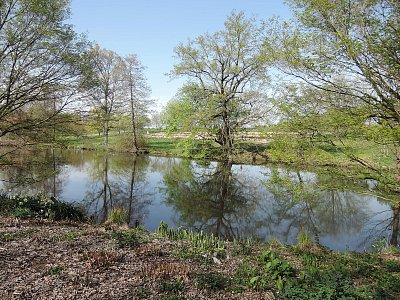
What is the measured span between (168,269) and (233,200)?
12571mm

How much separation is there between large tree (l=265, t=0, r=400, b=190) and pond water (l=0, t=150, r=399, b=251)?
1860 millimetres

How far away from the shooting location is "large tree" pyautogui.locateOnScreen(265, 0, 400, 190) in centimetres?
650

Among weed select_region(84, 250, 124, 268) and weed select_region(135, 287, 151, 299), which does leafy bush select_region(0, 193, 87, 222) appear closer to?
weed select_region(84, 250, 124, 268)

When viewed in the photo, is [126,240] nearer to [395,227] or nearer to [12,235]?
[12,235]

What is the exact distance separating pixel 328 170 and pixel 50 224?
8276 millimetres

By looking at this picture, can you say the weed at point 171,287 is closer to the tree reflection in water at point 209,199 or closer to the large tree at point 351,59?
the large tree at point 351,59

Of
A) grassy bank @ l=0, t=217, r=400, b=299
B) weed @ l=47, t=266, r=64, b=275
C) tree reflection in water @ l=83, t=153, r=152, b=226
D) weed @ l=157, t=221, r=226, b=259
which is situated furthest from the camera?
tree reflection in water @ l=83, t=153, r=152, b=226

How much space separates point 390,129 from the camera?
596 centimetres

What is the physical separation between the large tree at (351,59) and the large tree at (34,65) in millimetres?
7242

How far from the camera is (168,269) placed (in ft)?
18.7

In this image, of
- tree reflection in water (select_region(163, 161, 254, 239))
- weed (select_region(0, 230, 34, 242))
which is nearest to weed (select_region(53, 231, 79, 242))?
weed (select_region(0, 230, 34, 242))

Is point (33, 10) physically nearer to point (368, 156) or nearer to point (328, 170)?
point (328, 170)

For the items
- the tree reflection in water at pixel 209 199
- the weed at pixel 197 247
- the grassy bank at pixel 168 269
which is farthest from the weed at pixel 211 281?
the tree reflection in water at pixel 209 199

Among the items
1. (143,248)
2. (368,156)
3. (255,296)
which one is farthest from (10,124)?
(368,156)
